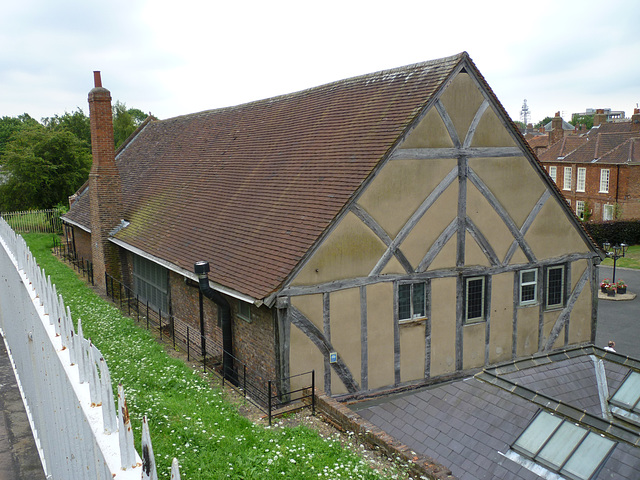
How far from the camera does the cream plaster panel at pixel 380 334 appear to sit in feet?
37.6

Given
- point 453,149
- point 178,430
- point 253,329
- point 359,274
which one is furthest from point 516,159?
point 178,430

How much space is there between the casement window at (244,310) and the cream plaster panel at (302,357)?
138cm

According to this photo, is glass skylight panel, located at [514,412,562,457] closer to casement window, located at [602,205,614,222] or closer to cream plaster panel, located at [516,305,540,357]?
cream plaster panel, located at [516,305,540,357]

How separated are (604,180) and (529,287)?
3172cm

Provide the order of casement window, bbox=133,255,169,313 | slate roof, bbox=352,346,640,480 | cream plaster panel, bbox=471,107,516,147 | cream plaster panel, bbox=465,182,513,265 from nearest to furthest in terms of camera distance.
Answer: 1. slate roof, bbox=352,346,640,480
2. cream plaster panel, bbox=471,107,516,147
3. cream plaster panel, bbox=465,182,513,265
4. casement window, bbox=133,255,169,313

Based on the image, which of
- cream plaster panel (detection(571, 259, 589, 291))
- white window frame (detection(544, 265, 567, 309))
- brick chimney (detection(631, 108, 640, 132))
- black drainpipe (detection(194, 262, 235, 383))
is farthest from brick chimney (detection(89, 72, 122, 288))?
brick chimney (detection(631, 108, 640, 132))

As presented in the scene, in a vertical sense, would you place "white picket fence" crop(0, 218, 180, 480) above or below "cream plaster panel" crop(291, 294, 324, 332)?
above

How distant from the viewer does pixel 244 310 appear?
1160 cm

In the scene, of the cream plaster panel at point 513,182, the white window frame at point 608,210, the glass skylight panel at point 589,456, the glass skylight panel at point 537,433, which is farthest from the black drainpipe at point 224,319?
the white window frame at point 608,210

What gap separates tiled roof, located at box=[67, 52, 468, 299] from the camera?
1124cm

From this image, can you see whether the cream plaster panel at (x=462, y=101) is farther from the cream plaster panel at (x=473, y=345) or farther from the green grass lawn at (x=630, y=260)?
the green grass lawn at (x=630, y=260)

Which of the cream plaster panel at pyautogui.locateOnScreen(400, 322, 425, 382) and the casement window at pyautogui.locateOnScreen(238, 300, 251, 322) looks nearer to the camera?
the casement window at pyautogui.locateOnScreen(238, 300, 251, 322)

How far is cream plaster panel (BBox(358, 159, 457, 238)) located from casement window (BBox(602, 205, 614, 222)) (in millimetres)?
33513

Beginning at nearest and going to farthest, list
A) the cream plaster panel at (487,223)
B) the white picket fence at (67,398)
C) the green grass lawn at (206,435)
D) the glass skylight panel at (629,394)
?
1. the white picket fence at (67,398)
2. the green grass lawn at (206,435)
3. the glass skylight panel at (629,394)
4. the cream plaster panel at (487,223)
